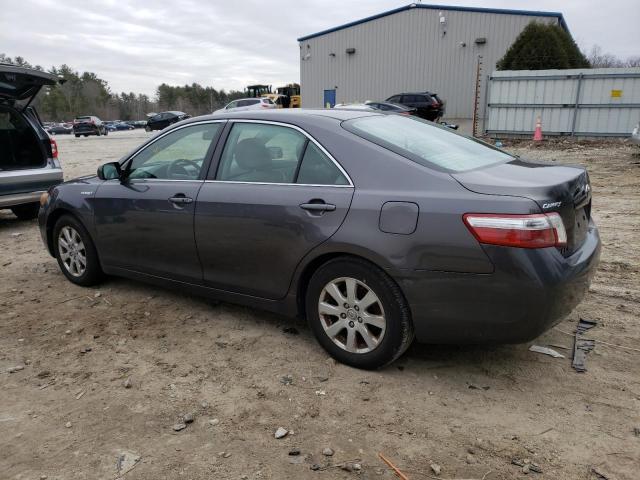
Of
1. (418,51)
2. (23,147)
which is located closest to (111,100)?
(418,51)

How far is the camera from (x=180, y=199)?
12.5 feet

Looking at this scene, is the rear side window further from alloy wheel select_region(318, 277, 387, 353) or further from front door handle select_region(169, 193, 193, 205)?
front door handle select_region(169, 193, 193, 205)

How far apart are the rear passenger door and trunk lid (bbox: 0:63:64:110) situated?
4369mm

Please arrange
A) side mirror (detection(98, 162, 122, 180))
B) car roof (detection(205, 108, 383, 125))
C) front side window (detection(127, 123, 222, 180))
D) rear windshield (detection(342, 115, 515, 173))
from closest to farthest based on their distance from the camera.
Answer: rear windshield (detection(342, 115, 515, 173)) → car roof (detection(205, 108, 383, 125)) → front side window (detection(127, 123, 222, 180)) → side mirror (detection(98, 162, 122, 180))

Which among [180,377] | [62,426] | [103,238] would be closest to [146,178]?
[103,238]

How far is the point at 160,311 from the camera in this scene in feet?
14.0

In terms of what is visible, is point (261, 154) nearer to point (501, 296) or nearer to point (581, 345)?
point (501, 296)

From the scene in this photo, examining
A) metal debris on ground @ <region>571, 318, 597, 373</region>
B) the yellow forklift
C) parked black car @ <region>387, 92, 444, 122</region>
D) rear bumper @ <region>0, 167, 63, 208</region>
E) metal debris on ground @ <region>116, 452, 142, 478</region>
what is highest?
the yellow forklift

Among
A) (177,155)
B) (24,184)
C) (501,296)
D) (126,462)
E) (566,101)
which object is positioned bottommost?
(126,462)

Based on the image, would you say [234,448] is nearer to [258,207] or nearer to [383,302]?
[383,302]

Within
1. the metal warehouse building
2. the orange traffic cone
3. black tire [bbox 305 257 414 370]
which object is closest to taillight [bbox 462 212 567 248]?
black tire [bbox 305 257 414 370]

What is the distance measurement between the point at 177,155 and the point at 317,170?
1.42m

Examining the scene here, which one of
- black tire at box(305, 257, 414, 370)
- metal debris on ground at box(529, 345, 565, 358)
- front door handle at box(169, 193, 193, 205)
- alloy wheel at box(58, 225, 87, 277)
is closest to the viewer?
black tire at box(305, 257, 414, 370)

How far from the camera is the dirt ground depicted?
2410 millimetres
